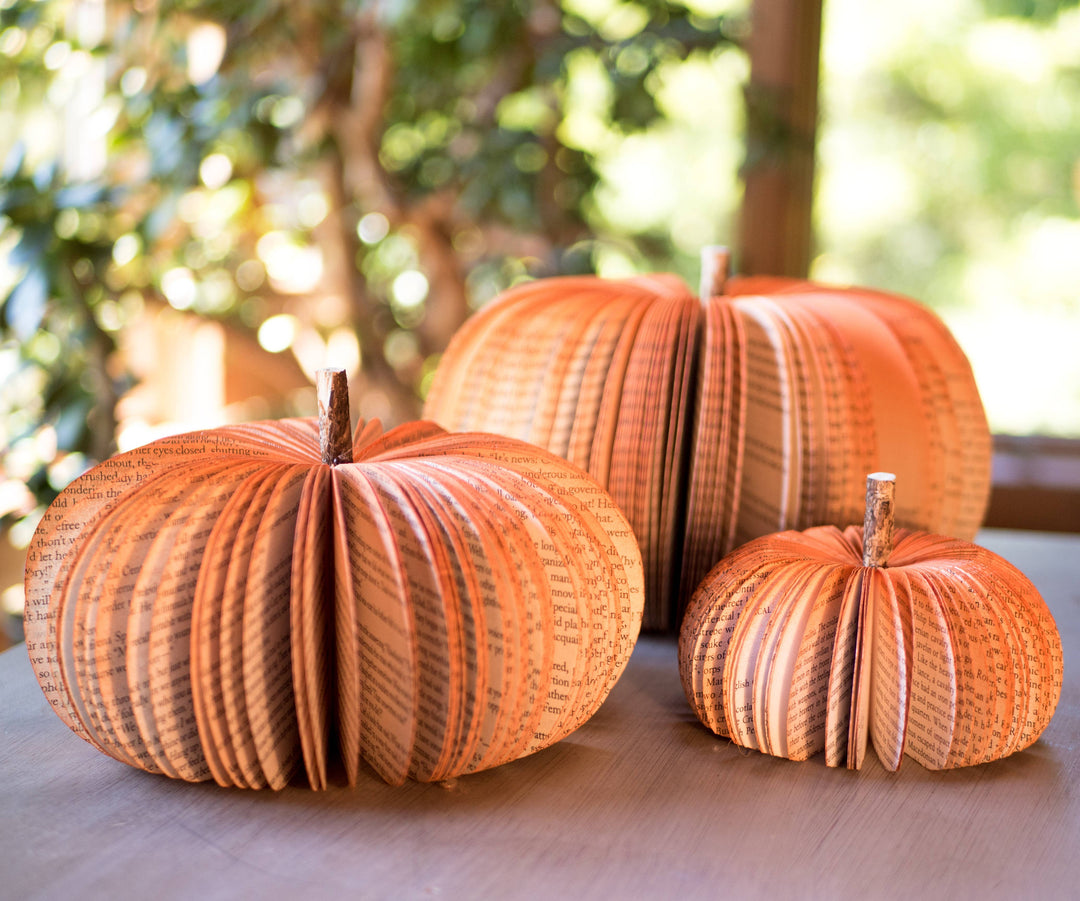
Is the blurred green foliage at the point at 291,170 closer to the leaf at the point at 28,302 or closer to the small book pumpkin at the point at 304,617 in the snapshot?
the leaf at the point at 28,302

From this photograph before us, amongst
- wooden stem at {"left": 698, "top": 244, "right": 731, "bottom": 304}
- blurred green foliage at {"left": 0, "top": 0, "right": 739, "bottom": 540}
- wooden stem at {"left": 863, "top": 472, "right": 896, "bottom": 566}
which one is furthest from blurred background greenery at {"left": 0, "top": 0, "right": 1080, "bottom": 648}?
wooden stem at {"left": 863, "top": 472, "right": 896, "bottom": 566}

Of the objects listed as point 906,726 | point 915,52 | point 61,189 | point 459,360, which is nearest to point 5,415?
point 61,189

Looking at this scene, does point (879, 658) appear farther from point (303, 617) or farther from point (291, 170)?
point (291, 170)

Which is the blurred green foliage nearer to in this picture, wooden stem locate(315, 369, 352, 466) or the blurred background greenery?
the blurred background greenery

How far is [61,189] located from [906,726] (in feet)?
2.73

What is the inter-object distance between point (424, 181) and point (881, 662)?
975mm

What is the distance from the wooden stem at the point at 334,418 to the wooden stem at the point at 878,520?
0.86ft

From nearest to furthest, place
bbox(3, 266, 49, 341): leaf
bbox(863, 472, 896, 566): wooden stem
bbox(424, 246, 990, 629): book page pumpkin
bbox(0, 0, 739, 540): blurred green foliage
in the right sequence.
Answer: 1. bbox(863, 472, 896, 566): wooden stem
2. bbox(424, 246, 990, 629): book page pumpkin
3. bbox(3, 266, 49, 341): leaf
4. bbox(0, 0, 739, 540): blurred green foliage

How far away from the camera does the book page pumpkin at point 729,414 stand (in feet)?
2.10

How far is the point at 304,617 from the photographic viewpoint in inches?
18.7

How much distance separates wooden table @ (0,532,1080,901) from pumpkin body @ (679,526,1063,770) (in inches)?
0.7

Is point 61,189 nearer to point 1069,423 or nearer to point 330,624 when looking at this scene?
point 330,624

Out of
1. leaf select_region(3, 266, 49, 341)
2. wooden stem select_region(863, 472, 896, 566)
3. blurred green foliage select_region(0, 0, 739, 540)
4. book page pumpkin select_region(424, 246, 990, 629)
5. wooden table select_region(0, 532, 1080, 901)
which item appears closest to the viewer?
wooden table select_region(0, 532, 1080, 901)

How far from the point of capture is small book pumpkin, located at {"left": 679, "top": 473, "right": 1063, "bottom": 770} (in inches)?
20.1
